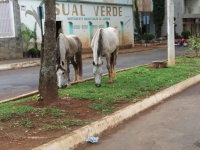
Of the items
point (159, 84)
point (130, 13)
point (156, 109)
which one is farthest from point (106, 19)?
point (156, 109)

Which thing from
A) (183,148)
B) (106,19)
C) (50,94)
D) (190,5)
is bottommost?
(183,148)

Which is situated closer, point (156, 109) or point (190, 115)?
point (190, 115)

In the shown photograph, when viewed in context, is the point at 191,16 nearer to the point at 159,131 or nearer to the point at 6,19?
the point at 6,19

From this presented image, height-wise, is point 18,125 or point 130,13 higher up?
point 130,13

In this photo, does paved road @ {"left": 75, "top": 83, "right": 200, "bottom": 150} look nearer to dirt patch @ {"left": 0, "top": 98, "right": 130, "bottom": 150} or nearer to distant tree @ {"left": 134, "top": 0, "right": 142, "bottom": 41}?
dirt patch @ {"left": 0, "top": 98, "right": 130, "bottom": 150}

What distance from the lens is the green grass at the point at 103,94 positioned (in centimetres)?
617

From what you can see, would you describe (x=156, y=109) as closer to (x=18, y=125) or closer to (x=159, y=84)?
(x=159, y=84)

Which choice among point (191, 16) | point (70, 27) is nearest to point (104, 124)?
point (70, 27)

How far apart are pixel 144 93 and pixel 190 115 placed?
1803 millimetres

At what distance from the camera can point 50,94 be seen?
7215 millimetres

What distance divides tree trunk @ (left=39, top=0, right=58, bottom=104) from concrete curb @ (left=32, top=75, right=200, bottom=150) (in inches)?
58.4

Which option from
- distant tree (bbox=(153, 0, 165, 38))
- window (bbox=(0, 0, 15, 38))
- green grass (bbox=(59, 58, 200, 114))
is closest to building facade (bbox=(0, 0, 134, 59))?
window (bbox=(0, 0, 15, 38))

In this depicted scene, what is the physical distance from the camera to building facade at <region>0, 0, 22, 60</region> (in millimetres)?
21328

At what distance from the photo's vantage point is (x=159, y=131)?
245 inches
